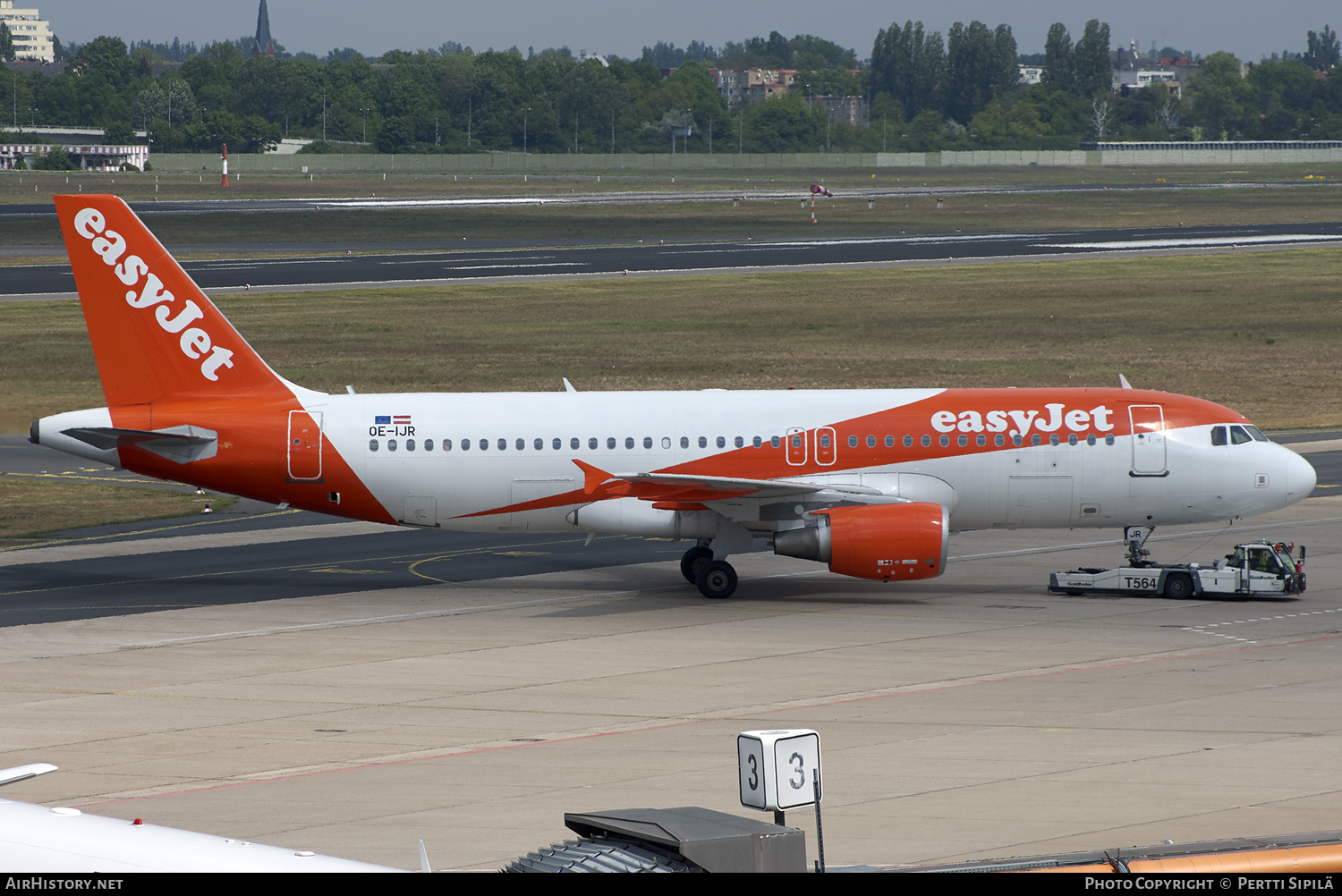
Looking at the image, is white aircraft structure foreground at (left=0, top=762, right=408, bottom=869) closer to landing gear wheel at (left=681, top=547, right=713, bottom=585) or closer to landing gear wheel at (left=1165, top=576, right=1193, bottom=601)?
landing gear wheel at (left=681, top=547, right=713, bottom=585)

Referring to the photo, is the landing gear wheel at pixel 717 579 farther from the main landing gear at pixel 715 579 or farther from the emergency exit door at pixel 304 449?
the emergency exit door at pixel 304 449

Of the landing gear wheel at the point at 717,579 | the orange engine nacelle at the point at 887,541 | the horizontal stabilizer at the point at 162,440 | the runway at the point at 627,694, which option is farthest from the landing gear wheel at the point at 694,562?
the horizontal stabilizer at the point at 162,440

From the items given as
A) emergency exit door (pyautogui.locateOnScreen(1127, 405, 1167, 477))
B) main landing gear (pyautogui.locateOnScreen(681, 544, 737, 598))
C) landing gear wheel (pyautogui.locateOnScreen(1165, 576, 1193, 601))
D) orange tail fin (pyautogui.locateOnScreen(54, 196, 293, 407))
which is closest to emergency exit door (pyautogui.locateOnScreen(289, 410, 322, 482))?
orange tail fin (pyautogui.locateOnScreen(54, 196, 293, 407))

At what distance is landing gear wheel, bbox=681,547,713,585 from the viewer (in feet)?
132

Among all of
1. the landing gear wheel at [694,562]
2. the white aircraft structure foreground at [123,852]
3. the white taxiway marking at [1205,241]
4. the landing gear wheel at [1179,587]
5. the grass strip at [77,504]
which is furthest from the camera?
the white taxiway marking at [1205,241]

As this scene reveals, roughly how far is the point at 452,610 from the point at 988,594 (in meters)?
13.0

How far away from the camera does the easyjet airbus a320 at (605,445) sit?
39.7 metres

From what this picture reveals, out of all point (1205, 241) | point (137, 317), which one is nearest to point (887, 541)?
point (137, 317)

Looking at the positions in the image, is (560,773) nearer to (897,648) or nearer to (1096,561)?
(897,648)

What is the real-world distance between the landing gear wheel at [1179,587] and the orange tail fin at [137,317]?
2236cm

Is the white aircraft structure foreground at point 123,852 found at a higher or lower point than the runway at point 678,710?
higher

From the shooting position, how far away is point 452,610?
127 ft

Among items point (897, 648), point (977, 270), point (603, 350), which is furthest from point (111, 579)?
point (977, 270)

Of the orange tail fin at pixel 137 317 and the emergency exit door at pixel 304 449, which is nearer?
the emergency exit door at pixel 304 449
